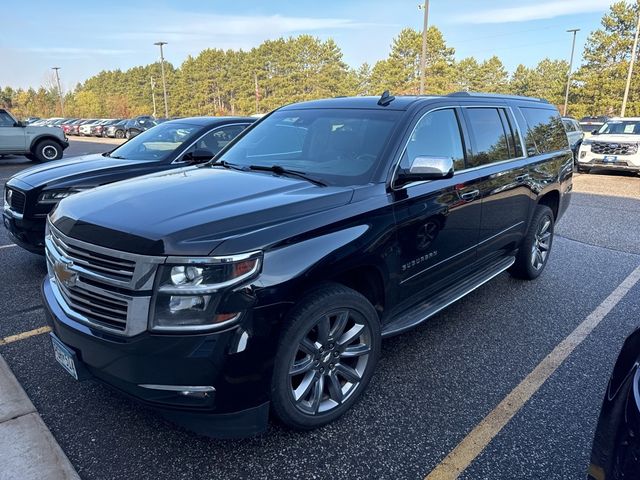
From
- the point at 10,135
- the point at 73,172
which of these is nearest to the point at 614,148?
the point at 73,172

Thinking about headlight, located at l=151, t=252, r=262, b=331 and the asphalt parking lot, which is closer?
headlight, located at l=151, t=252, r=262, b=331

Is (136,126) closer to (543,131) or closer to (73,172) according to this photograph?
(73,172)

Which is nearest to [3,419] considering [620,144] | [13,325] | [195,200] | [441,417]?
[13,325]

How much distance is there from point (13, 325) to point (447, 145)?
12.5ft

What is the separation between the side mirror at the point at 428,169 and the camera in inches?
114

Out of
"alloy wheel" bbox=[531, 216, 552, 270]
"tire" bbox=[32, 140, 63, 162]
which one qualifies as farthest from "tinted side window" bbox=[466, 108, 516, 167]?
"tire" bbox=[32, 140, 63, 162]

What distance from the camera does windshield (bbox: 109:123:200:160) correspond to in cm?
602

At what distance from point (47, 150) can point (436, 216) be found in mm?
17145

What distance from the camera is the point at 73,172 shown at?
17.1ft

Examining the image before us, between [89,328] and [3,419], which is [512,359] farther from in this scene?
[3,419]

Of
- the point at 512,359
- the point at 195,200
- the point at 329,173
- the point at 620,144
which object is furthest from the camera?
the point at 620,144

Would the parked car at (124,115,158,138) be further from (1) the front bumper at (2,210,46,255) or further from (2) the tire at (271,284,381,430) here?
(2) the tire at (271,284,381,430)

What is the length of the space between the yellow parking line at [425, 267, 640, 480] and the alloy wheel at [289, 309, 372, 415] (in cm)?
65

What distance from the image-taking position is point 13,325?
3.90 metres
